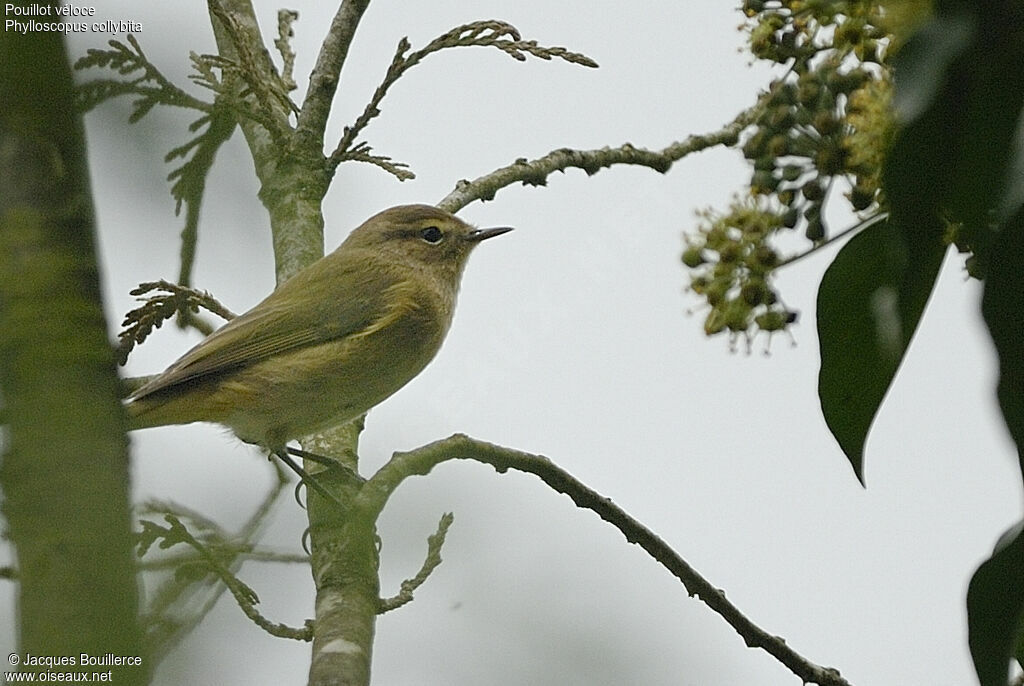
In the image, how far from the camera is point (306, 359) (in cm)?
489

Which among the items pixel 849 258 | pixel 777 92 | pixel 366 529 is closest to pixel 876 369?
pixel 849 258

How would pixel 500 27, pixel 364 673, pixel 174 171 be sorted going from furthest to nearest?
pixel 500 27
pixel 174 171
pixel 364 673

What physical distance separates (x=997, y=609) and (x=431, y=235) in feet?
13.9

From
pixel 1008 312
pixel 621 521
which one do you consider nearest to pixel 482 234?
pixel 621 521

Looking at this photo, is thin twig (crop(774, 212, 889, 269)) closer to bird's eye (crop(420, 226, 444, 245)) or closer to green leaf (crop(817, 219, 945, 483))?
green leaf (crop(817, 219, 945, 483))

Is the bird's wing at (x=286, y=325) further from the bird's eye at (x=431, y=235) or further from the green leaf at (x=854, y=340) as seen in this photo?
the green leaf at (x=854, y=340)

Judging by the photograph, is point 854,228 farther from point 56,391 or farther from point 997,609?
point 56,391

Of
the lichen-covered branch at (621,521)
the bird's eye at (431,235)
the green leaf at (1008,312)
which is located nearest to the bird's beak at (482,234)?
the bird's eye at (431,235)

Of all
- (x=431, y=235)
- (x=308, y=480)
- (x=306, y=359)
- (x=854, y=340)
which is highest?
(x=431, y=235)

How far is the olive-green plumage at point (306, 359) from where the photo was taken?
4.74 metres

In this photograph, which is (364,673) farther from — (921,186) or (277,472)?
(921,186)

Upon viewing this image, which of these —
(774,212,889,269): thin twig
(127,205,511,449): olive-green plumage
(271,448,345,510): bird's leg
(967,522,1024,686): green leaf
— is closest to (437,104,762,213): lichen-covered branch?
(127,205,511,449): olive-green plumage

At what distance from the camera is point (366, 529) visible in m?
2.44

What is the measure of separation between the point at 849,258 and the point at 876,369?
0.21 meters
